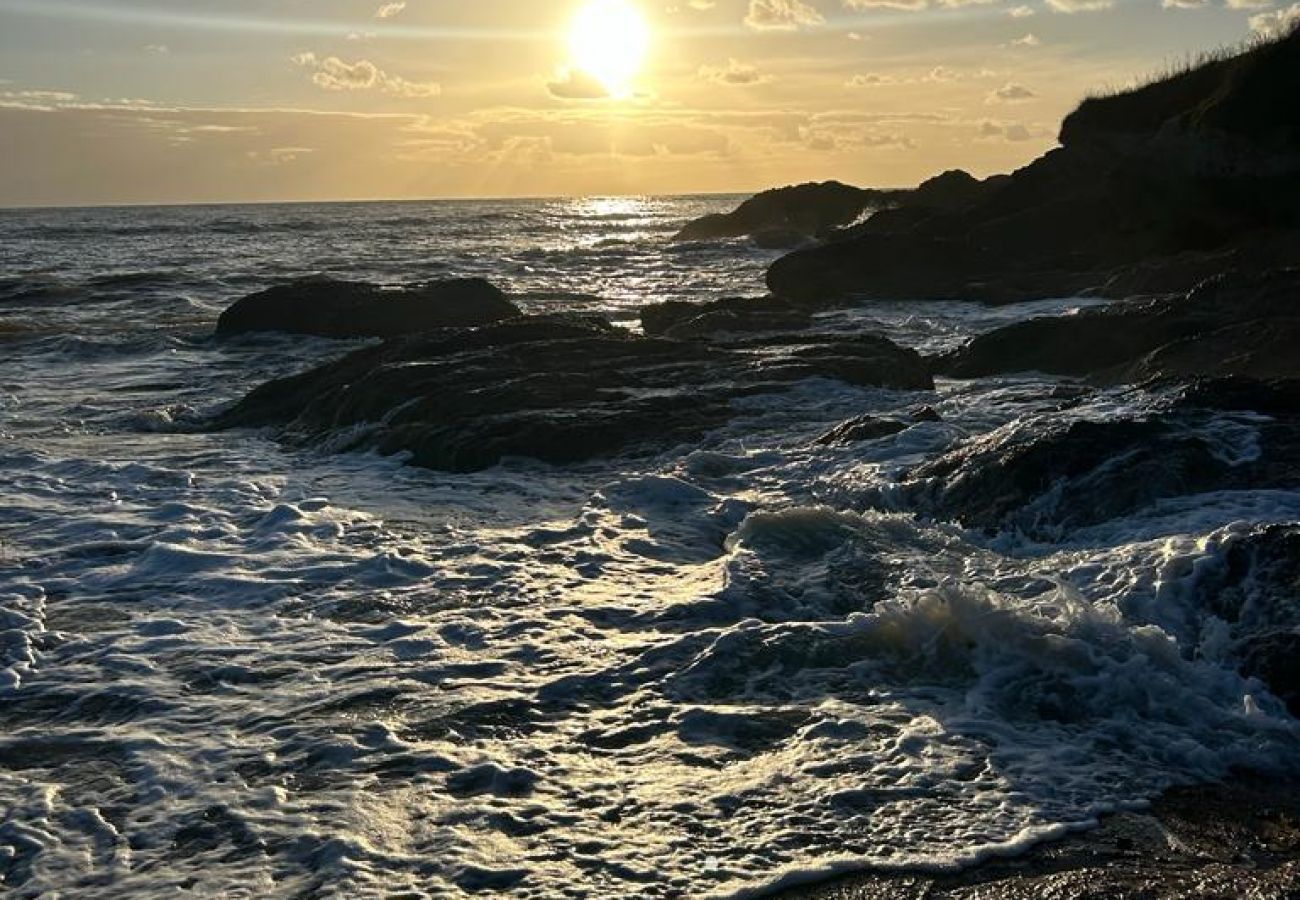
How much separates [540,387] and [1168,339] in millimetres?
7896

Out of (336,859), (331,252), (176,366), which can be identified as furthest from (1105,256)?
(331,252)

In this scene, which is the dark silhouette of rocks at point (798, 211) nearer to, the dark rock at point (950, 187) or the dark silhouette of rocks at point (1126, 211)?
the dark rock at point (950, 187)

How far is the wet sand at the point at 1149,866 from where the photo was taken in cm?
482

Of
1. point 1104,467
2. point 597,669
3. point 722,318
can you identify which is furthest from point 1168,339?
point 597,669

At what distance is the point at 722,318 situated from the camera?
66.2 feet

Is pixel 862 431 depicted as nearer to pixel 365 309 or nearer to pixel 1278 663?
pixel 1278 663

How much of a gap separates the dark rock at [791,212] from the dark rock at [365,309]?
→ 40582 mm

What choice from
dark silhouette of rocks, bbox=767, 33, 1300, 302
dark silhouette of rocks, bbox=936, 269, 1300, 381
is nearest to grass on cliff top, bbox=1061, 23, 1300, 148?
dark silhouette of rocks, bbox=767, 33, 1300, 302

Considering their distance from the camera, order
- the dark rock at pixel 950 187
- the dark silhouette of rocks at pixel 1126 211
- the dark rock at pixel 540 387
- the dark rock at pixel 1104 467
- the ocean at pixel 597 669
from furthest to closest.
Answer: the dark rock at pixel 950 187, the dark silhouette of rocks at pixel 1126 211, the dark rock at pixel 540 387, the dark rock at pixel 1104 467, the ocean at pixel 597 669

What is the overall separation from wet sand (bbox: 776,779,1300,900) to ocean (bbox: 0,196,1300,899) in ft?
0.49

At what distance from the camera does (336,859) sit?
17.4 ft

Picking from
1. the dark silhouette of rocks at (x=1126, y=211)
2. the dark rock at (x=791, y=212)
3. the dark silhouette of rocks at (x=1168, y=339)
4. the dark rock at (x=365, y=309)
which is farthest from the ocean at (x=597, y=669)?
the dark rock at (x=791, y=212)

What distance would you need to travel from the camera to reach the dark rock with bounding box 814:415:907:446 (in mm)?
12789

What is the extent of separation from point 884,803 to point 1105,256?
86.3 feet
